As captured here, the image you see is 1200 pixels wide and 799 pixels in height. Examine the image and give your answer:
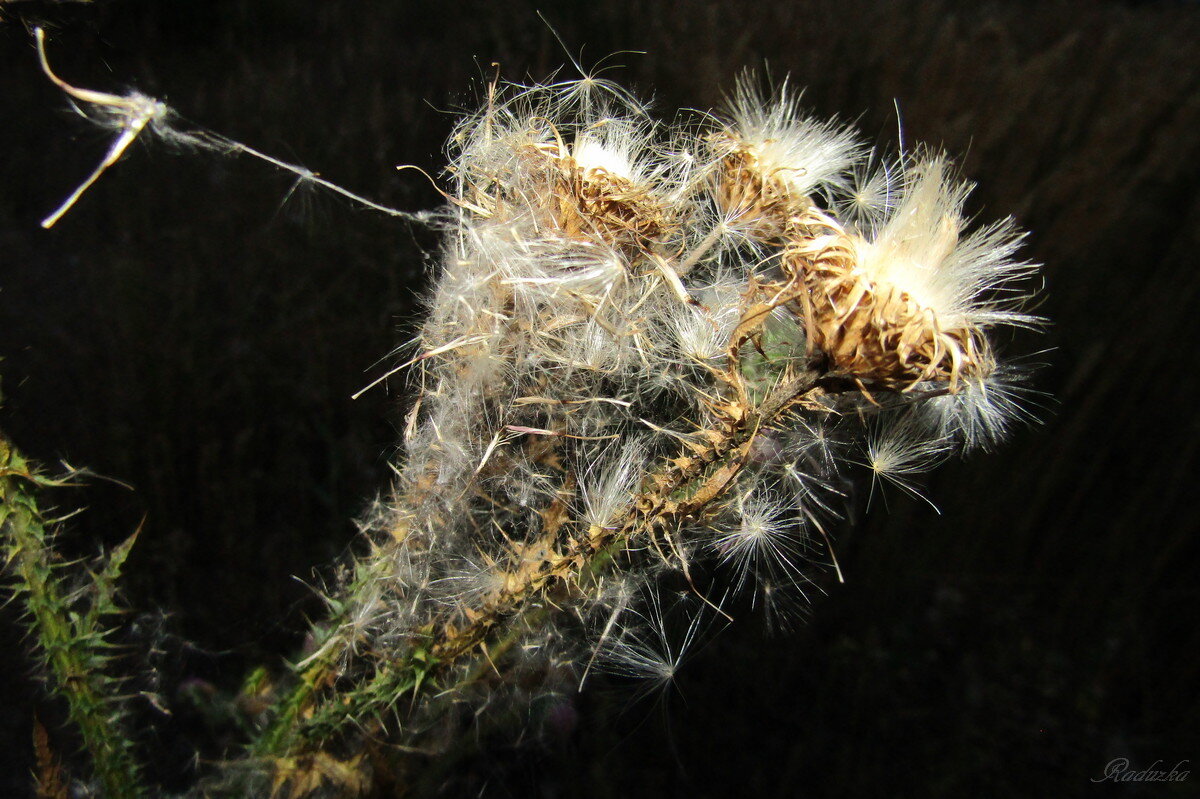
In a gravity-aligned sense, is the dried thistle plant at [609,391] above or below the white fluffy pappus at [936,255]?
below

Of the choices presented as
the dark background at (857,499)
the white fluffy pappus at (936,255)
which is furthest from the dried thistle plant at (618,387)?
the dark background at (857,499)

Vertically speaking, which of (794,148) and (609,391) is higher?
(794,148)

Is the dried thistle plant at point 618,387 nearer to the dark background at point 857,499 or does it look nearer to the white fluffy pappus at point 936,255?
the white fluffy pappus at point 936,255

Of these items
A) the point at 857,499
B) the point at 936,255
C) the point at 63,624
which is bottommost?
the point at 63,624

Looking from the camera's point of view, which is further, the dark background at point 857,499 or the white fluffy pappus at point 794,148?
the dark background at point 857,499

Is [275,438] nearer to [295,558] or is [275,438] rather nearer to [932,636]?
[295,558]

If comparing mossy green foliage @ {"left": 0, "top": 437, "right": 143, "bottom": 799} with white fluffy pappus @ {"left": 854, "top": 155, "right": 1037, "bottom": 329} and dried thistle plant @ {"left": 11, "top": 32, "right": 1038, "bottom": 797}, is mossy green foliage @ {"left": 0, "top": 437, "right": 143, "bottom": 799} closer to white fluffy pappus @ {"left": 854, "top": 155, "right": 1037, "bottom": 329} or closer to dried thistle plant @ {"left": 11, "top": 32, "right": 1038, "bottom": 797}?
dried thistle plant @ {"left": 11, "top": 32, "right": 1038, "bottom": 797}

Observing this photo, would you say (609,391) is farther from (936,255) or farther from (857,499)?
(857,499)

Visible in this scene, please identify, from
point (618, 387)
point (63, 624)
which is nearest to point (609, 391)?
point (618, 387)

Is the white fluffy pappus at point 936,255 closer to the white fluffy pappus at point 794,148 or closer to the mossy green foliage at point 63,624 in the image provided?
the white fluffy pappus at point 794,148
